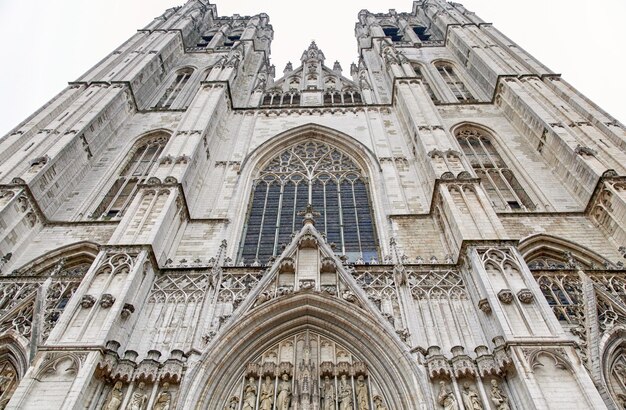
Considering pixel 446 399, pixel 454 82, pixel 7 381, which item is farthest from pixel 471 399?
pixel 454 82

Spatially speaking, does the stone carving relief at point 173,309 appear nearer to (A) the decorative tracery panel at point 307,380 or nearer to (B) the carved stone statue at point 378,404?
(A) the decorative tracery panel at point 307,380

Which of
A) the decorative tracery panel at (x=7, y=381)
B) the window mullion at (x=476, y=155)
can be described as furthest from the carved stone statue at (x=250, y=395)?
the window mullion at (x=476, y=155)

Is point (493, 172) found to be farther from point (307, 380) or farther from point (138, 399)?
point (138, 399)

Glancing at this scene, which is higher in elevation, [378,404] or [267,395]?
[267,395]

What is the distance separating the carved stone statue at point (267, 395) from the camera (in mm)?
7848

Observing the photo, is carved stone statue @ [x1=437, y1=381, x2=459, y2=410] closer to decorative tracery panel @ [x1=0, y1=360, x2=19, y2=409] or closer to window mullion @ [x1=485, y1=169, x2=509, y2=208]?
decorative tracery panel @ [x1=0, y1=360, x2=19, y2=409]

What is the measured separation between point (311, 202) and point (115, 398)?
7.93m

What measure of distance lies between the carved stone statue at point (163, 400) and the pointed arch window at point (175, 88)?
47.1 ft

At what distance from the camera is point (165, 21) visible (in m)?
26.7

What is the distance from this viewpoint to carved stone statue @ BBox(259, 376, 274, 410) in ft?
25.7

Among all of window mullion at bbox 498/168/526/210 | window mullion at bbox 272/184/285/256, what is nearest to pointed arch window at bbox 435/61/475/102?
window mullion at bbox 498/168/526/210

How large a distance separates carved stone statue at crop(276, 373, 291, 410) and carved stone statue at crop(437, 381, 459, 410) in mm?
2395

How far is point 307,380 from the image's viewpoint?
8.00m

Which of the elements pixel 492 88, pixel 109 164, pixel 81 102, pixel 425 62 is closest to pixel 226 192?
pixel 109 164
